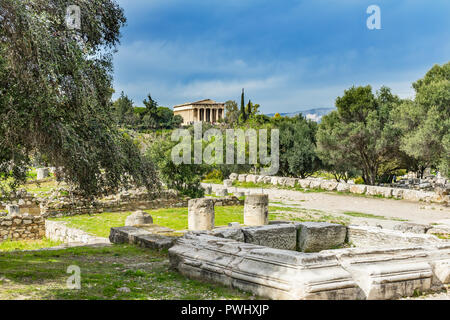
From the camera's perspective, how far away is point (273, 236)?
8.34 metres

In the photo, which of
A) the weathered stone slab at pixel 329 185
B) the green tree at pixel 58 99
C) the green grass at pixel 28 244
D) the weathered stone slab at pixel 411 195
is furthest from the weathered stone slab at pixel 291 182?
the green tree at pixel 58 99

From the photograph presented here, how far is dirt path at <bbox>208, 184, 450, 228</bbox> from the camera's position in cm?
1562

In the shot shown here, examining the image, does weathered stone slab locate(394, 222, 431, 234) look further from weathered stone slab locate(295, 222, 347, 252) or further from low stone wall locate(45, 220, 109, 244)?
low stone wall locate(45, 220, 109, 244)

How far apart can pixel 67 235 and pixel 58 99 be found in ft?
23.0

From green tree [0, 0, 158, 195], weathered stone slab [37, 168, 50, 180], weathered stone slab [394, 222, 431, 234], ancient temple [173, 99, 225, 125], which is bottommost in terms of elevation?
weathered stone slab [394, 222, 431, 234]

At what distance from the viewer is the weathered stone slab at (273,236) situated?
814 cm

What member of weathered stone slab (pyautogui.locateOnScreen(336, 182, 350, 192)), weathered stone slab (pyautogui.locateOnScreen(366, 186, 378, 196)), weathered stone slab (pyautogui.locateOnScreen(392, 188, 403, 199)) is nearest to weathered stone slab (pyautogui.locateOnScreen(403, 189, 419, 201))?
weathered stone slab (pyautogui.locateOnScreen(392, 188, 403, 199))

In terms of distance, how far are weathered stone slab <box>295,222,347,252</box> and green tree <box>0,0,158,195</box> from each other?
11.2 ft

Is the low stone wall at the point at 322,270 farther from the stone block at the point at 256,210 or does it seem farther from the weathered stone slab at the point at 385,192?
the weathered stone slab at the point at 385,192

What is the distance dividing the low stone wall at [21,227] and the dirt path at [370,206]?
1076 cm

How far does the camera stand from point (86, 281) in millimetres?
5848

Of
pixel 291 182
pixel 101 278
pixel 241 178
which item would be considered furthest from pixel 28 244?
pixel 241 178

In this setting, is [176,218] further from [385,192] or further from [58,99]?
[385,192]
